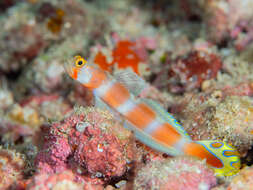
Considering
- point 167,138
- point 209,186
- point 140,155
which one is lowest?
point 140,155

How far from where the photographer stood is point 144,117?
8.04 feet

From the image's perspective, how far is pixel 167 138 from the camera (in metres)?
2.24

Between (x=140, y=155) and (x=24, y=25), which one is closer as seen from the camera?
(x=140, y=155)

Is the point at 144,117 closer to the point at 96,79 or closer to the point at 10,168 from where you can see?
the point at 96,79

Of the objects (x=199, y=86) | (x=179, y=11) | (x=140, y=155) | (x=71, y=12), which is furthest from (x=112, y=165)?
(x=179, y=11)

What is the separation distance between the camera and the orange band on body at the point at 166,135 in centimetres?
222

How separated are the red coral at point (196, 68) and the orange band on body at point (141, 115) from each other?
1457 millimetres

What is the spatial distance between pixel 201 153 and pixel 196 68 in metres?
1.84

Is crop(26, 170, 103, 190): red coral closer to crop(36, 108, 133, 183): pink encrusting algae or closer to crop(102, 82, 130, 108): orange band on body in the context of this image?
crop(36, 108, 133, 183): pink encrusting algae

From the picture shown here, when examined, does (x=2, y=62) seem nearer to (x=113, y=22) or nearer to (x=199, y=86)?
(x=113, y=22)

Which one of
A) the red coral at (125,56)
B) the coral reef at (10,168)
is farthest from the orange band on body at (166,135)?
the red coral at (125,56)

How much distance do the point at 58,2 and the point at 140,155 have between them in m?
4.42

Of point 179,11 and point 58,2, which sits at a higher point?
point 179,11

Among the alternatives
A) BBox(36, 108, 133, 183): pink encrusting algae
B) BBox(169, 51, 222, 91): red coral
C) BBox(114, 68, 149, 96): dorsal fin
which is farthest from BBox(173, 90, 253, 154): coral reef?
BBox(169, 51, 222, 91): red coral
